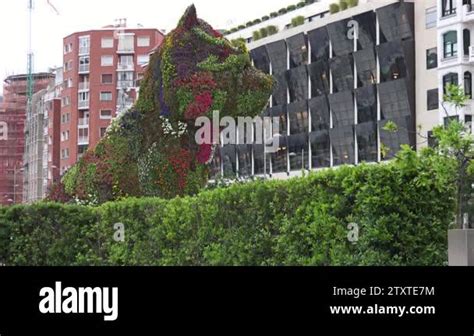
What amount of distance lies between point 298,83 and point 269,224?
37.9 metres

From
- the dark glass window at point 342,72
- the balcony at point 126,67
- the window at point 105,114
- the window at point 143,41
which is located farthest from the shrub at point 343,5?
the window at point 105,114

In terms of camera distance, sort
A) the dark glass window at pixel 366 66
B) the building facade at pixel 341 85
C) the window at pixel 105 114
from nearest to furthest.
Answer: the building facade at pixel 341 85
the dark glass window at pixel 366 66
the window at pixel 105 114

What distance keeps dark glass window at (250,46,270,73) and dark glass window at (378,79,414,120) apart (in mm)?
9009

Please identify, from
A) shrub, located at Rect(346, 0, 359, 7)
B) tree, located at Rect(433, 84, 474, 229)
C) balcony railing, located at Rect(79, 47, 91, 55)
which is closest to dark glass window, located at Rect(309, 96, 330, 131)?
shrub, located at Rect(346, 0, 359, 7)

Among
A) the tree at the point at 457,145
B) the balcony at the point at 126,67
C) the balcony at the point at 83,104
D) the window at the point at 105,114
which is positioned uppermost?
the balcony at the point at 126,67

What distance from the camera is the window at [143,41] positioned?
59312 millimetres

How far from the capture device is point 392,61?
159 feet

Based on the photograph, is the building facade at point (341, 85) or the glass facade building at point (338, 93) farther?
the glass facade building at point (338, 93)

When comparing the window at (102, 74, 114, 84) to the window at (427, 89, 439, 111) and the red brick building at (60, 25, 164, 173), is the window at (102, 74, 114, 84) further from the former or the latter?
the window at (427, 89, 439, 111)

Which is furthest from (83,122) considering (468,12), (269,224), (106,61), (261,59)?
(269,224)

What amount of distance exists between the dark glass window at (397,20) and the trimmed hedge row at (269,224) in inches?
1104

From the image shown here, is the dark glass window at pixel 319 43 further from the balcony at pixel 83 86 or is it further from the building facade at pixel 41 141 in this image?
the building facade at pixel 41 141
